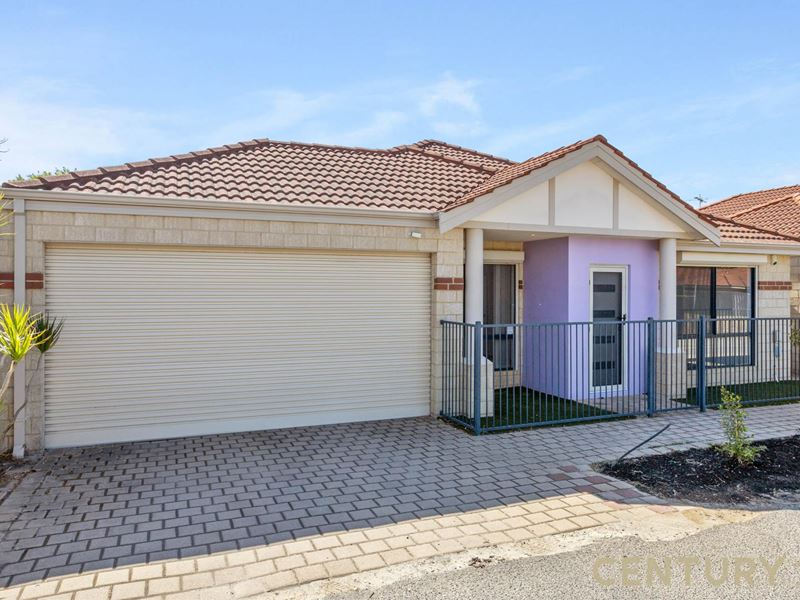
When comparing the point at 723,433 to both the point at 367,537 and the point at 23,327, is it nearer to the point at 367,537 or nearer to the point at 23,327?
the point at 367,537

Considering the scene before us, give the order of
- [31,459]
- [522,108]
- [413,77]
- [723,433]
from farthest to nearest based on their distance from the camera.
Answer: [522,108] < [413,77] < [723,433] < [31,459]

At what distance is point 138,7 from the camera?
866 centimetres

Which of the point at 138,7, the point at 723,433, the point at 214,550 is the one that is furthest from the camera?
the point at 138,7

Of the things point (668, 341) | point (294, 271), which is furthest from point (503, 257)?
point (294, 271)

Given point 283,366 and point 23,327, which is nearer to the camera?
point 23,327

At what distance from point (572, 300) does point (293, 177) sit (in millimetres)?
5291

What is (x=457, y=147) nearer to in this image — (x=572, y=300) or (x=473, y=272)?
(x=572, y=300)

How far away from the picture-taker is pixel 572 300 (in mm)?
10289

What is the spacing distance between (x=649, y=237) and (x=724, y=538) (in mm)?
6753

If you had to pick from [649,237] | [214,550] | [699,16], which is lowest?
[214,550]

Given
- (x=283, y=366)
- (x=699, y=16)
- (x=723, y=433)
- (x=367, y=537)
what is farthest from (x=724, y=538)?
(x=699, y=16)

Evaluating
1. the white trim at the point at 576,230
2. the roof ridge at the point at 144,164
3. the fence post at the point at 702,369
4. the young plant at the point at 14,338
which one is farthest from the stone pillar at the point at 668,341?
the young plant at the point at 14,338

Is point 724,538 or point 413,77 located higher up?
point 413,77

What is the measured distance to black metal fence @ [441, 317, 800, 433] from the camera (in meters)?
8.79
